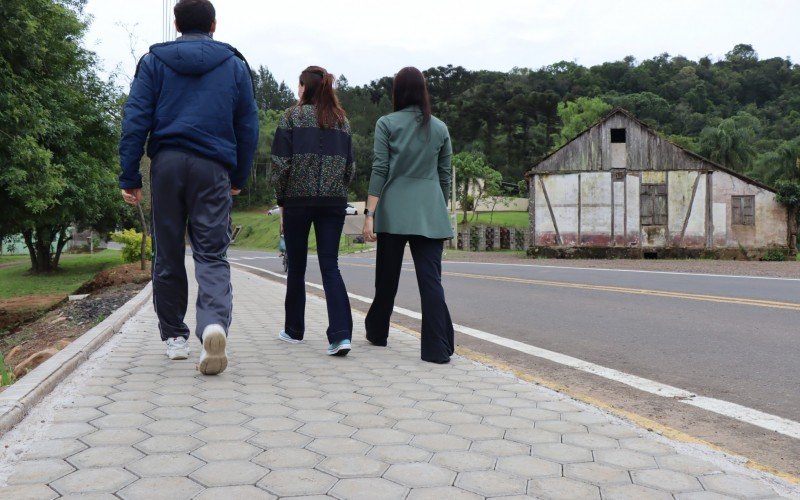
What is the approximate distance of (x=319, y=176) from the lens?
4.81 meters

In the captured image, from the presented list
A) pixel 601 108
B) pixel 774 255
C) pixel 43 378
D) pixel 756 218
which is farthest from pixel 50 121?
pixel 601 108

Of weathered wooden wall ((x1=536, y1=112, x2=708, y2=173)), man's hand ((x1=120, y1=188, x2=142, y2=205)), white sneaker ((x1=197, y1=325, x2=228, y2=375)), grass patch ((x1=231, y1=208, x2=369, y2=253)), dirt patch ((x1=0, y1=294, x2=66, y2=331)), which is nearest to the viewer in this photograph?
white sneaker ((x1=197, y1=325, x2=228, y2=375))

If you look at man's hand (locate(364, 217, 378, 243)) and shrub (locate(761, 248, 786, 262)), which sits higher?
man's hand (locate(364, 217, 378, 243))

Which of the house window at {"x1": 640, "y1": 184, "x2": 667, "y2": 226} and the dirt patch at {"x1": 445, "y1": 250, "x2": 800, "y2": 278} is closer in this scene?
the dirt patch at {"x1": 445, "y1": 250, "x2": 800, "y2": 278}

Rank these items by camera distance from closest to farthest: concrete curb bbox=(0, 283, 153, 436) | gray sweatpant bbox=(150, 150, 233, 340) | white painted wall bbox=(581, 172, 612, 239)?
concrete curb bbox=(0, 283, 153, 436), gray sweatpant bbox=(150, 150, 233, 340), white painted wall bbox=(581, 172, 612, 239)

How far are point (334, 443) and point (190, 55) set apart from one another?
2.49m

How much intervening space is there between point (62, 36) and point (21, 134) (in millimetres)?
5695

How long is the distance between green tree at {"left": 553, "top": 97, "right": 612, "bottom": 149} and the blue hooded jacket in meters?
74.4

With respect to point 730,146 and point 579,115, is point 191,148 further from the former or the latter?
point 579,115

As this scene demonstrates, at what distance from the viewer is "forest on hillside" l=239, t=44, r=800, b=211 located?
254 ft

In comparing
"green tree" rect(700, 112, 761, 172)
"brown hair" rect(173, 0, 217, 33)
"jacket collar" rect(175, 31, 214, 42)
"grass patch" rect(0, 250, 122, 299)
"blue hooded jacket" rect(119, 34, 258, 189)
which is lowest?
"grass patch" rect(0, 250, 122, 299)

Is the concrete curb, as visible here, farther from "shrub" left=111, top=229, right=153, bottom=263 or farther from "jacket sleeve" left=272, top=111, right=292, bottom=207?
"shrub" left=111, top=229, right=153, bottom=263

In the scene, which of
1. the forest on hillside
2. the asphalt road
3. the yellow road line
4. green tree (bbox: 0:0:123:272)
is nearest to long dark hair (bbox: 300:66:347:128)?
the asphalt road

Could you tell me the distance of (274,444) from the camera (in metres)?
2.70
